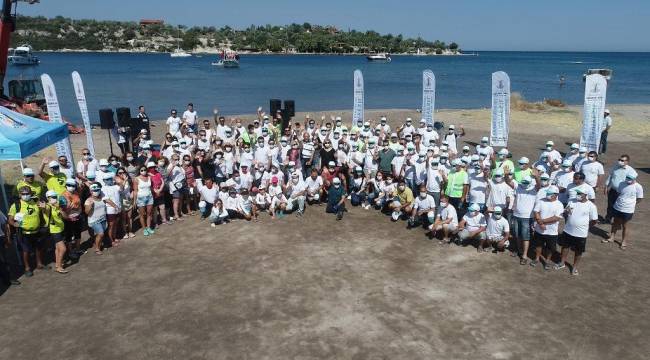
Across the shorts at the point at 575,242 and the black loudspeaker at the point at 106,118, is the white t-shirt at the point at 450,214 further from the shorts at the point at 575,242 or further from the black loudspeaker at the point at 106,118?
the black loudspeaker at the point at 106,118

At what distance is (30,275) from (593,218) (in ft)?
37.0

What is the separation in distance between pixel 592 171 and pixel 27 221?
12732mm

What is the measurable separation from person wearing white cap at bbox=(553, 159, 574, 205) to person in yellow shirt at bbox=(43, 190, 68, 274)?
11014mm

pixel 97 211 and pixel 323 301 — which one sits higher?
pixel 97 211

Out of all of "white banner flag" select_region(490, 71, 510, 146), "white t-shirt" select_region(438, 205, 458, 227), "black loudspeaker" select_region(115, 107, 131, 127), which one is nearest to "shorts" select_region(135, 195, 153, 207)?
"black loudspeaker" select_region(115, 107, 131, 127)

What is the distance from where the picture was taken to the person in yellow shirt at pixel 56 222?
8.84 metres

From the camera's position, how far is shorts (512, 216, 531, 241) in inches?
374

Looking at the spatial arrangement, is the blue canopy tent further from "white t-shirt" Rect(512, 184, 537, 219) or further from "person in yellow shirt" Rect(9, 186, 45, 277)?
"white t-shirt" Rect(512, 184, 537, 219)

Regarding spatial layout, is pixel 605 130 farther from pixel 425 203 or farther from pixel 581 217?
pixel 581 217

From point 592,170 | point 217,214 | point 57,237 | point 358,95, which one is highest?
point 358,95

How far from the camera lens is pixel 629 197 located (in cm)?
1000

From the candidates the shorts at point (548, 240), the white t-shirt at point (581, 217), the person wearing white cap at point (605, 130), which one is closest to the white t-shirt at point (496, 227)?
the shorts at point (548, 240)

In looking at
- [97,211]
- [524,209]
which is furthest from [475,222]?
[97,211]

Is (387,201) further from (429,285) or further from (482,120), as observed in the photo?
(482,120)
